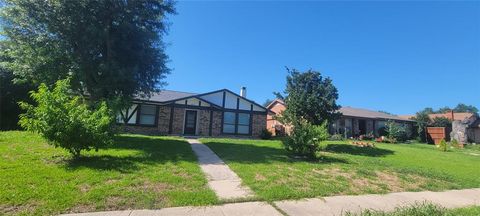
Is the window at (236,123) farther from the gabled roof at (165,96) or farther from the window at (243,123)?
the gabled roof at (165,96)

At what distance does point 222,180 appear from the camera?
724 cm

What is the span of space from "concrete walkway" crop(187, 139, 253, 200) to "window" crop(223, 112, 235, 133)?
12.7m

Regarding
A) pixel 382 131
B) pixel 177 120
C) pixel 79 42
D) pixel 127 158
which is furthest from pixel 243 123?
pixel 382 131

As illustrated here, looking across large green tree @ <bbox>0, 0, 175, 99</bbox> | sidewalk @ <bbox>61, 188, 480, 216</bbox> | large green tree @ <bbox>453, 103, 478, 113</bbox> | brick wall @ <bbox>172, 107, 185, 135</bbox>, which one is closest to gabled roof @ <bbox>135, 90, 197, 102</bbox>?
brick wall @ <bbox>172, 107, 185, 135</bbox>

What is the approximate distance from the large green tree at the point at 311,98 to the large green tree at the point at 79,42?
299 inches

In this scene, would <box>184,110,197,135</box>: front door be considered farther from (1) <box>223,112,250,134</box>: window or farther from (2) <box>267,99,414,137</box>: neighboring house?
(2) <box>267,99,414,137</box>: neighboring house

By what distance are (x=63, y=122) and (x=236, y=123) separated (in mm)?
16562

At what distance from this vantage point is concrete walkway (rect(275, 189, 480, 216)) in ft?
18.1

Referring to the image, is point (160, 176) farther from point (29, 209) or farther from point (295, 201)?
point (295, 201)

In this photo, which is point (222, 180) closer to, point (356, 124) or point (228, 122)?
point (228, 122)

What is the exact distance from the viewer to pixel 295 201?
5984 mm

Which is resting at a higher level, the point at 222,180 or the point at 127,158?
the point at 127,158

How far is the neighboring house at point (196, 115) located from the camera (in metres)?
20.3

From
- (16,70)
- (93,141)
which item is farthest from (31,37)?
(93,141)
